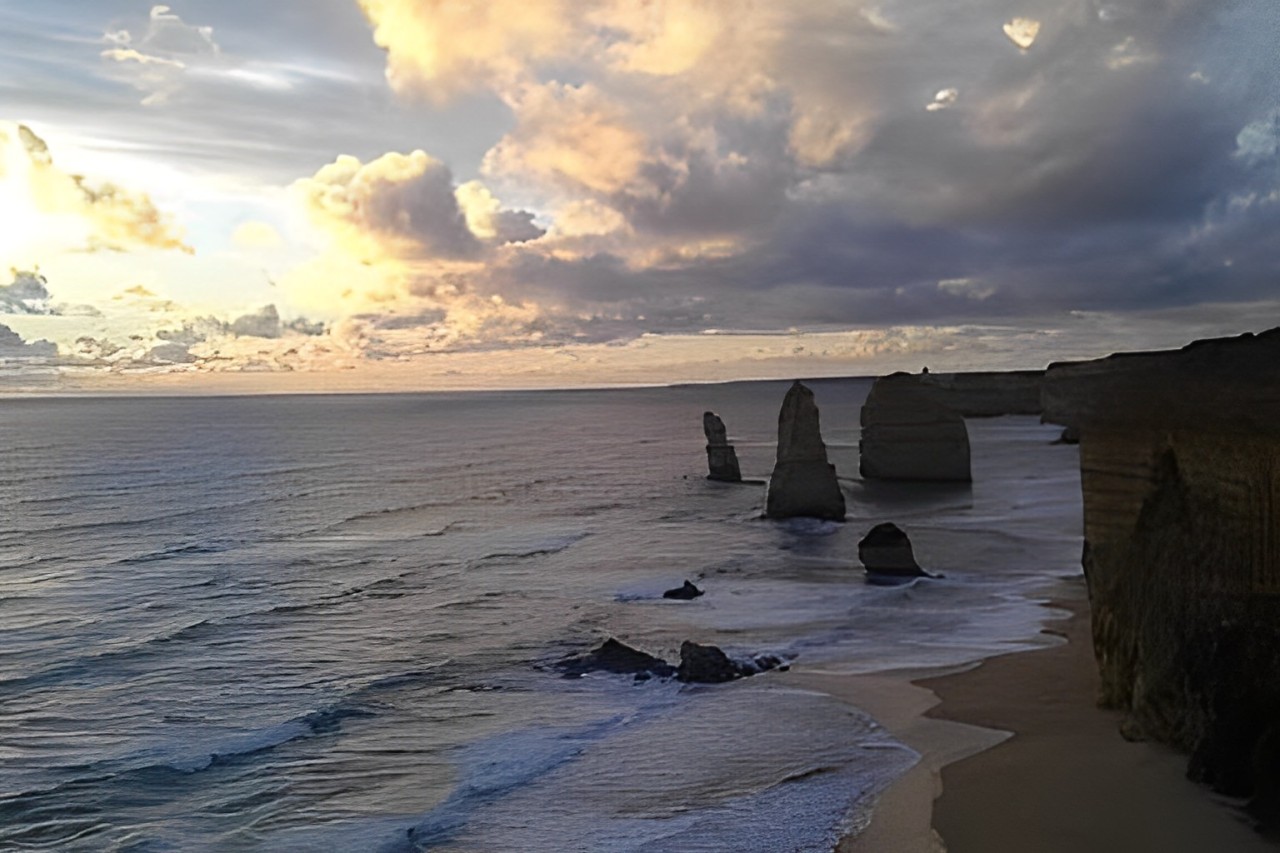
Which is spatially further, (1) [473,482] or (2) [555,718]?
(1) [473,482]

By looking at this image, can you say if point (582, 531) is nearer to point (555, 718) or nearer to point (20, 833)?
point (555, 718)

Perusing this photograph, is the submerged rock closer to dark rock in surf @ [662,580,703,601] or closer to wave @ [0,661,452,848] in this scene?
wave @ [0,661,452,848]

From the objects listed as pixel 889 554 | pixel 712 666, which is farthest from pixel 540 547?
pixel 712 666

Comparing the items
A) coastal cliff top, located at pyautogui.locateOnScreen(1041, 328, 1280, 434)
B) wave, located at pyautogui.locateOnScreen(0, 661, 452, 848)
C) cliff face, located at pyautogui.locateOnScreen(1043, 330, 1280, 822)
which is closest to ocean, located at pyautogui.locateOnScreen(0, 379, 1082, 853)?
wave, located at pyautogui.locateOnScreen(0, 661, 452, 848)

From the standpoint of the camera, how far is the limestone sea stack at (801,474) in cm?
3562

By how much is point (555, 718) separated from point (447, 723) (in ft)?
5.20

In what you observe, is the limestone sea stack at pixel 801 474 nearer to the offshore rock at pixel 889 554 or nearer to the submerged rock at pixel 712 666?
the offshore rock at pixel 889 554

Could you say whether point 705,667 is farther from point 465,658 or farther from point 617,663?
point 465,658

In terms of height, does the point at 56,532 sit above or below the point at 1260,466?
below

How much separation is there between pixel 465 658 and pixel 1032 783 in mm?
11312

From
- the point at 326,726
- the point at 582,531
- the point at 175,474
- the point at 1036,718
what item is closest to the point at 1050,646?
the point at 1036,718

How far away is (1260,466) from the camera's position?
827 cm

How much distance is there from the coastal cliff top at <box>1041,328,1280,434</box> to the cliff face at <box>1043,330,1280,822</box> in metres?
0.01

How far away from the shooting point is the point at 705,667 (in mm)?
15852
